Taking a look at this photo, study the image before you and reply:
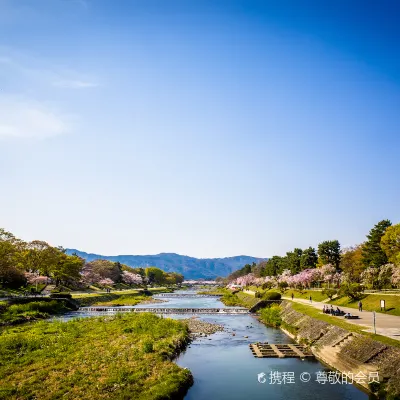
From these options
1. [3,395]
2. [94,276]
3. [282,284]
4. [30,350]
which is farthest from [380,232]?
[94,276]

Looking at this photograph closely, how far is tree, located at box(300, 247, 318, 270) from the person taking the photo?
106 meters

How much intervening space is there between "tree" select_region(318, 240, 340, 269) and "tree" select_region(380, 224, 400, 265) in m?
24.2

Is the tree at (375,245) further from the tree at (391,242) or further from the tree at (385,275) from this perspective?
the tree at (385,275)

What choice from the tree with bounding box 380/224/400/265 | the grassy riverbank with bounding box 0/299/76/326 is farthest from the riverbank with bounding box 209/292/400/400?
the grassy riverbank with bounding box 0/299/76/326

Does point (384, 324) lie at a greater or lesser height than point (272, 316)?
greater

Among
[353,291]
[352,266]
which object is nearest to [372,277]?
[353,291]

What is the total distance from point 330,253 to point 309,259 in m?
7.13

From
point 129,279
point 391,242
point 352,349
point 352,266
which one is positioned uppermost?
point 391,242

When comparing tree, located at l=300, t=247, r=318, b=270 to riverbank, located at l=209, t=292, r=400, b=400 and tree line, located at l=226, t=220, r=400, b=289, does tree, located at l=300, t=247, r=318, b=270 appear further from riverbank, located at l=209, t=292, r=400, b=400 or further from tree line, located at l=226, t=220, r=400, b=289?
riverbank, located at l=209, t=292, r=400, b=400

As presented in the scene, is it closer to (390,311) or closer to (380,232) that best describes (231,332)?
(390,311)

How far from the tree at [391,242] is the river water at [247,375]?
4322 centimetres

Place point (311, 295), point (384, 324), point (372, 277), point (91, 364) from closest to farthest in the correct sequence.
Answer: point (91, 364), point (384, 324), point (372, 277), point (311, 295)

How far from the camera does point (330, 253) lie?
101 meters

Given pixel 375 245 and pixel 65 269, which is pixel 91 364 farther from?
pixel 65 269
